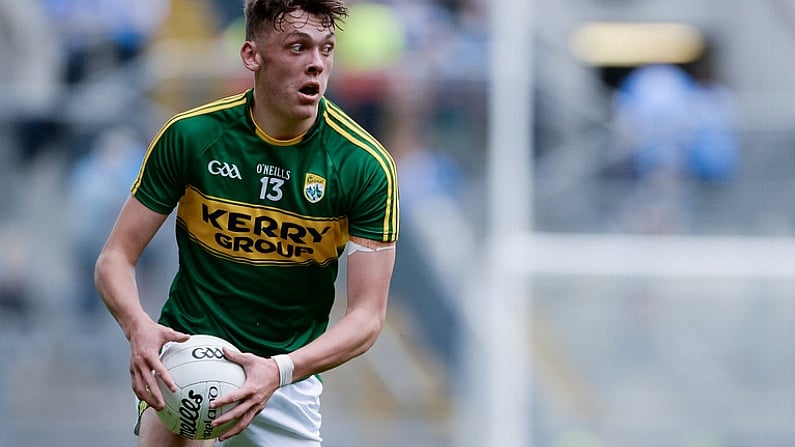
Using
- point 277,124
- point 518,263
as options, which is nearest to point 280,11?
point 277,124

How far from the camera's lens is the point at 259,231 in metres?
5.09

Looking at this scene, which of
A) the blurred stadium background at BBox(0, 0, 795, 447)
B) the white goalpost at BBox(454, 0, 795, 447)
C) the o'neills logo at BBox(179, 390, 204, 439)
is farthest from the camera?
the blurred stadium background at BBox(0, 0, 795, 447)

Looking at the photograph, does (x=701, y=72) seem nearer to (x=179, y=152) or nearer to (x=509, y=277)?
(x=509, y=277)

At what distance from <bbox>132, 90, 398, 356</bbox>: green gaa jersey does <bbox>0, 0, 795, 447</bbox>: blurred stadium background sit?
6377 mm

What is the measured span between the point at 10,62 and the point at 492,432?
18.8 feet

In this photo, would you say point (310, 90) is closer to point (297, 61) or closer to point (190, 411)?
point (297, 61)

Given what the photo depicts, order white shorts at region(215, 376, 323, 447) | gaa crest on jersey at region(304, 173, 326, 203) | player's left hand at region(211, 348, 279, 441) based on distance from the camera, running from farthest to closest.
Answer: white shorts at region(215, 376, 323, 447) → gaa crest on jersey at region(304, 173, 326, 203) → player's left hand at region(211, 348, 279, 441)

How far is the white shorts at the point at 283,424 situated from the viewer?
5.31 metres

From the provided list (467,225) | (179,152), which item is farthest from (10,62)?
(179,152)

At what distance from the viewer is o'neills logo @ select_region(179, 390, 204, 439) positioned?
15.5 feet

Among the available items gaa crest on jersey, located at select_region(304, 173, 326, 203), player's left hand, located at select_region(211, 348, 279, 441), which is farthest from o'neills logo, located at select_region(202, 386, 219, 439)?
gaa crest on jersey, located at select_region(304, 173, 326, 203)

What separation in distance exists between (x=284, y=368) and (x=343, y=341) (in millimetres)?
233

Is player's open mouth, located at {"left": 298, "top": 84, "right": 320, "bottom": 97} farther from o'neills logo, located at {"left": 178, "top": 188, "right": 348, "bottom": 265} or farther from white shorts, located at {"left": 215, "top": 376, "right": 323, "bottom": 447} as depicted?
white shorts, located at {"left": 215, "top": 376, "right": 323, "bottom": 447}

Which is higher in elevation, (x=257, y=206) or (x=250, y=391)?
(x=257, y=206)
